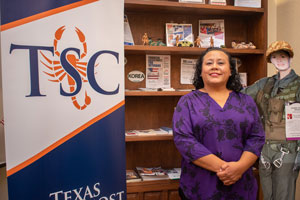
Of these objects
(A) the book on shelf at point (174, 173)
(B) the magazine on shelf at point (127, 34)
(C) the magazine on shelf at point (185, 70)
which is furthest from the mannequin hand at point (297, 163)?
(B) the magazine on shelf at point (127, 34)

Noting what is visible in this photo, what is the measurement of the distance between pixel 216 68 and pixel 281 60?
2.23 feet

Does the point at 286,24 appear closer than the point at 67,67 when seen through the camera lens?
No

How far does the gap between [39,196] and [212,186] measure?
0.98 meters

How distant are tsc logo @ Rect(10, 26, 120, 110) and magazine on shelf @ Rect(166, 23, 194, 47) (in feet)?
2.83

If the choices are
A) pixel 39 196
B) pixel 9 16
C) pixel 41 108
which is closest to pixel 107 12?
pixel 9 16

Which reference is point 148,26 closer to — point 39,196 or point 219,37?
point 219,37

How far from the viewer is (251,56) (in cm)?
244

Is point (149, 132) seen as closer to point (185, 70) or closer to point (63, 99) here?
point (185, 70)

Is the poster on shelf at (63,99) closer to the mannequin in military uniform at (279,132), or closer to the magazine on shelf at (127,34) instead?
the magazine on shelf at (127,34)

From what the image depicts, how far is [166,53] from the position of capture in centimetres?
231

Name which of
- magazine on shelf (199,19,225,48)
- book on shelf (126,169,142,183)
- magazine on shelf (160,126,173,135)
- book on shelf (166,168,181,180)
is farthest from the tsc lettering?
magazine on shelf (199,19,225,48)

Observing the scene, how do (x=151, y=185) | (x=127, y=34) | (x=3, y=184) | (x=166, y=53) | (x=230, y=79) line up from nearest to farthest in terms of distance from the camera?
1. (x=230, y=79)
2. (x=3, y=184)
3. (x=151, y=185)
4. (x=127, y=34)
5. (x=166, y=53)

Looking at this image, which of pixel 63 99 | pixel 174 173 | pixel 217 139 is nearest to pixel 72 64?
pixel 63 99

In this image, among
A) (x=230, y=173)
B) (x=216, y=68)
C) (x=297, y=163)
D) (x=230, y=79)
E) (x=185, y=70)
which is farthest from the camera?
(x=185, y=70)
